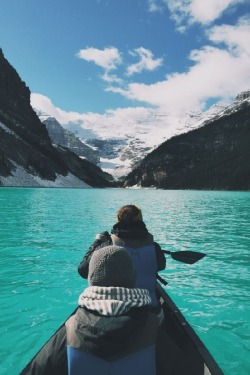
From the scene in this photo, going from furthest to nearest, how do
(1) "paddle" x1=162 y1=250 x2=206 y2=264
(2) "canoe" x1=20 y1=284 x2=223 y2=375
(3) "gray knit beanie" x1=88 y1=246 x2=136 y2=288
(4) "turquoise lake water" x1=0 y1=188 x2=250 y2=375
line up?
(4) "turquoise lake water" x1=0 y1=188 x2=250 y2=375 → (1) "paddle" x1=162 y1=250 x2=206 y2=264 → (2) "canoe" x1=20 y1=284 x2=223 y2=375 → (3) "gray knit beanie" x1=88 y1=246 x2=136 y2=288

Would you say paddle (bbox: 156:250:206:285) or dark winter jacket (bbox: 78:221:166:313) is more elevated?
dark winter jacket (bbox: 78:221:166:313)

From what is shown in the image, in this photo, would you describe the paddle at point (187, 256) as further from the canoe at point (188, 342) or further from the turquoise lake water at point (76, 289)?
the turquoise lake water at point (76, 289)

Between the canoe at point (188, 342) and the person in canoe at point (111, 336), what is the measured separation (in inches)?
33.6

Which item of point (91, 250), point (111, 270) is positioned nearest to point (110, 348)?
point (111, 270)

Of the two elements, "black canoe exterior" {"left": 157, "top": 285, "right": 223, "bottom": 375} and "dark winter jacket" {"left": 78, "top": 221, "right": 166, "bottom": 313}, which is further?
"dark winter jacket" {"left": 78, "top": 221, "right": 166, "bottom": 313}

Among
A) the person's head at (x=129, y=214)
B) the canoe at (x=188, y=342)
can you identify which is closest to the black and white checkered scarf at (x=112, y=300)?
the canoe at (x=188, y=342)

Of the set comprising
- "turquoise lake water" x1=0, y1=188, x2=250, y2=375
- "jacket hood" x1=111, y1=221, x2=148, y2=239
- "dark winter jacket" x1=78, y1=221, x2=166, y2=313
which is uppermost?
"jacket hood" x1=111, y1=221, x2=148, y2=239

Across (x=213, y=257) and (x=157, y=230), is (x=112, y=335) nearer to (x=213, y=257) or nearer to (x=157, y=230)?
(x=213, y=257)

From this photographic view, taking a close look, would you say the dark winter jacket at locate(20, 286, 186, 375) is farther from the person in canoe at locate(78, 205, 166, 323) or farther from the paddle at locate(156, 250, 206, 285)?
the paddle at locate(156, 250, 206, 285)

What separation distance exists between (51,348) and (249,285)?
41.2 feet

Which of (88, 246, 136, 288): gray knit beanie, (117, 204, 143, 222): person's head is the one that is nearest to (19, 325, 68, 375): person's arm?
(88, 246, 136, 288): gray knit beanie

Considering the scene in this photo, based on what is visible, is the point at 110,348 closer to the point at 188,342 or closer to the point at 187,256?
the point at 188,342

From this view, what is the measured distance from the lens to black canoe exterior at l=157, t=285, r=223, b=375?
5.25 metres

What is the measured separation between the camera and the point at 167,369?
Result: 3.63 m
